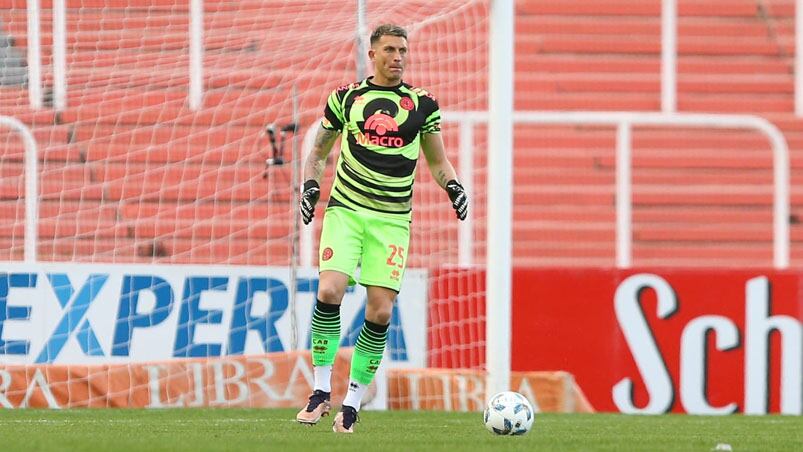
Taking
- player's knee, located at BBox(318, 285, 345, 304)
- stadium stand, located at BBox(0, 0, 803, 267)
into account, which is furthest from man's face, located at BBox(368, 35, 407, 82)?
stadium stand, located at BBox(0, 0, 803, 267)

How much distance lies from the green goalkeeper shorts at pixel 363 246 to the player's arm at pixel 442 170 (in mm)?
297

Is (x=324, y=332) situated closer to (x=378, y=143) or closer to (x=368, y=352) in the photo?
(x=368, y=352)

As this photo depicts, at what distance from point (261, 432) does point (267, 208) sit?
4262 mm

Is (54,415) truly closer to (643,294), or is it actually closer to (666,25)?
A: (643,294)

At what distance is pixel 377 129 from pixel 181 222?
386 centimetres

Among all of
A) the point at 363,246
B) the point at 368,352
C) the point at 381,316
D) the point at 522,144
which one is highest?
the point at 522,144

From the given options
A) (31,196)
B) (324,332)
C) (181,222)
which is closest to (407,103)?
(324,332)

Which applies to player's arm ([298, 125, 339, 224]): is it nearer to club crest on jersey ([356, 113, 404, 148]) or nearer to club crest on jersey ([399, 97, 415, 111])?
club crest on jersey ([356, 113, 404, 148])

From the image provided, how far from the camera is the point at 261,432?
22.6 feet

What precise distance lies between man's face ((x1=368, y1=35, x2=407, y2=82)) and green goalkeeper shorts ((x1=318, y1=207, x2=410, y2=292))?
62cm

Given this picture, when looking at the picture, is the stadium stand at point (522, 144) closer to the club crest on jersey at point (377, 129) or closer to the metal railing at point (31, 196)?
the metal railing at point (31, 196)

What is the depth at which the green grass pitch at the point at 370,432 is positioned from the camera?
20.0 feet

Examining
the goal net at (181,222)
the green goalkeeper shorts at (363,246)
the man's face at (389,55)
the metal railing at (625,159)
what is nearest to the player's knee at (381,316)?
the green goalkeeper shorts at (363,246)

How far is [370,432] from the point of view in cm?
705
